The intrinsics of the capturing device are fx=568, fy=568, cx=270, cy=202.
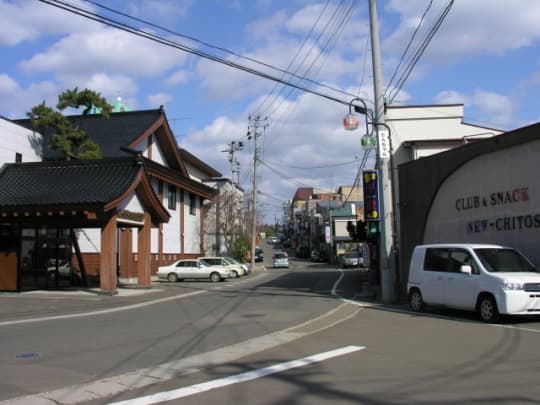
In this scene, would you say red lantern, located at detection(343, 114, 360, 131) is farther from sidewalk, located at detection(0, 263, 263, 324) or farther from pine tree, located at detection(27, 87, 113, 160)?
pine tree, located at detection(27, 87, 113, 160)

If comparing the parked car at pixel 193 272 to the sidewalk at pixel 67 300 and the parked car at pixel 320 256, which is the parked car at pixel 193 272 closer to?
the sidewalk at pixel 67 300

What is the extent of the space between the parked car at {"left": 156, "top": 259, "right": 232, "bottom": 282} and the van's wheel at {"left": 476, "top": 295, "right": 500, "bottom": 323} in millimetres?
23655

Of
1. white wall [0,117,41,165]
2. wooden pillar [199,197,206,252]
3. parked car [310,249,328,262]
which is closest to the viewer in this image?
white wall [0,117,41,165]

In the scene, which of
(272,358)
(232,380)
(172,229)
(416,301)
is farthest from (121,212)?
(172,229)

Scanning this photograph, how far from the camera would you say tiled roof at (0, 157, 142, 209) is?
22516 mm

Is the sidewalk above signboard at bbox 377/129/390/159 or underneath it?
underneath

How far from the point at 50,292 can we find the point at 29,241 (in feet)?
7.72

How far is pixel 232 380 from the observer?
24.6ft

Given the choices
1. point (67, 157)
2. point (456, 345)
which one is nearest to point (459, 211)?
point (456, 345)

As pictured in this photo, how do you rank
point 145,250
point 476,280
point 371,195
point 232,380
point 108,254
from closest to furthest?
point 232,380 < point 476,280 < point 371,195 < point 108,254 < point 145,250

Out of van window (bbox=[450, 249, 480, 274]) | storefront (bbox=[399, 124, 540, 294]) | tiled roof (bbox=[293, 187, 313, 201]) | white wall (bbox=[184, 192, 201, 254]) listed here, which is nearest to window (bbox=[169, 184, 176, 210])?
white wall (bbox=[184, 192, 201, 254])

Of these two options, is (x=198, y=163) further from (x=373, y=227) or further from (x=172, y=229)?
(x=373, y=227)

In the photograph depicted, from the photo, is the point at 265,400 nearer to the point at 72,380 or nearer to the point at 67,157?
the point at 72,380

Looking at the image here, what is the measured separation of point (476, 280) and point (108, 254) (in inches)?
579
